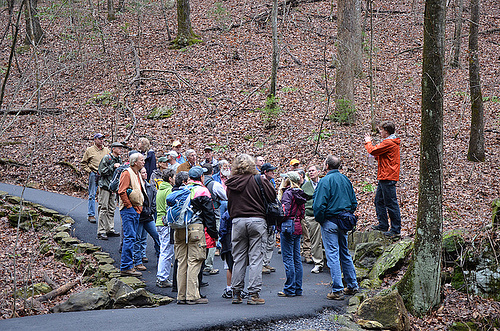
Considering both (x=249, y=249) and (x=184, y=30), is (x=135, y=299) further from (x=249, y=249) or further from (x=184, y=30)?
(x=184, y=30)

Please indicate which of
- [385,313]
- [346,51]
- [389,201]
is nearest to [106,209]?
[389,201]

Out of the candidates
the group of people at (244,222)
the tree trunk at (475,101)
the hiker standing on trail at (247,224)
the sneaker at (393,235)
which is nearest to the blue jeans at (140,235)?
the group of people at (244,222)

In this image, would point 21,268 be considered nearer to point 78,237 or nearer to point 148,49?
point 78,237

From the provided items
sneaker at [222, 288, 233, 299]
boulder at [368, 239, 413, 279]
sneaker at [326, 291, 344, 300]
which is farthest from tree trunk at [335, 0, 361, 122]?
sneaker at [222, 288, 233, 299]

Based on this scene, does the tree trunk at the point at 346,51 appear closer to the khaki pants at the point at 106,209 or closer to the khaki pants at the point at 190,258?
the khaki pants at the point at 106,209

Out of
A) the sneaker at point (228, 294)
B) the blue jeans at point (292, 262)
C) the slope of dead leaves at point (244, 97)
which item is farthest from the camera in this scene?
the slope of dead leaves at point (244, 97)

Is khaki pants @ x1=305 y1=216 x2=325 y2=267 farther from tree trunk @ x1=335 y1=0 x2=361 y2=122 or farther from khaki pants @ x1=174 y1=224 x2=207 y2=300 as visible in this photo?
tree trunk @ x1=335 y1=0 x2=361 y2=122

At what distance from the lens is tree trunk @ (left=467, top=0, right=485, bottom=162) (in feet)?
41.2

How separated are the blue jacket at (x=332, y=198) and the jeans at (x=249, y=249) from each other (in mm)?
1053

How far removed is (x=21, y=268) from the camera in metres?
8.88

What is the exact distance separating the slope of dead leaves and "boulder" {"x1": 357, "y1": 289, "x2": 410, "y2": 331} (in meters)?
2.35

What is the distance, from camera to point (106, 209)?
33.0ft

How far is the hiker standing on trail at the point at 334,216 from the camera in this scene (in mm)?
6766

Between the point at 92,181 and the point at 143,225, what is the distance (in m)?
3.28
